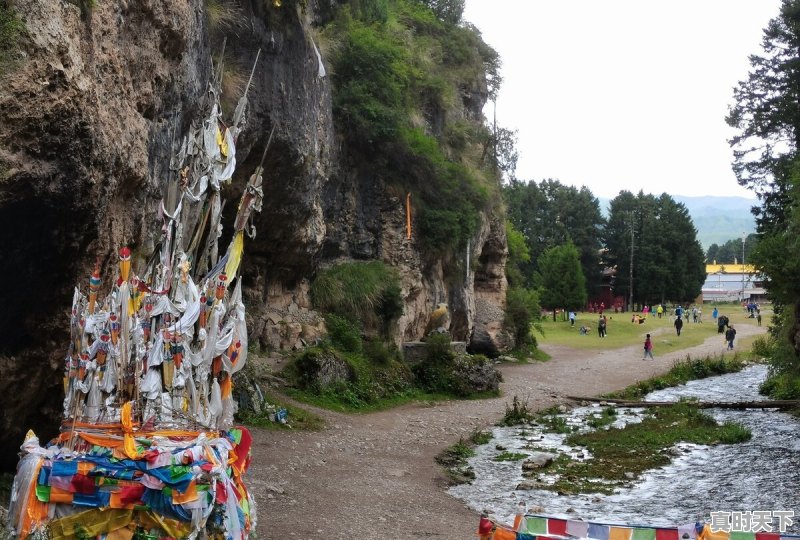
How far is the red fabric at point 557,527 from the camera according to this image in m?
8.29

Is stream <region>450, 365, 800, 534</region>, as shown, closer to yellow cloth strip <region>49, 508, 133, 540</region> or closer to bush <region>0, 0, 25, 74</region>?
yellow cloth strip <region>49, 508, 133, 540</region>

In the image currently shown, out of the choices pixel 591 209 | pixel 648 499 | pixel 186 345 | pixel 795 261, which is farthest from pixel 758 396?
pixel 591 209

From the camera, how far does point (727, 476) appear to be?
59.2 feet

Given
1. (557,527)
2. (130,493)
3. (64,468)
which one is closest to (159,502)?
(130,493)

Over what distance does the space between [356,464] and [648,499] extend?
19.7 feet

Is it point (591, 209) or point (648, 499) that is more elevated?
point (591, 209)

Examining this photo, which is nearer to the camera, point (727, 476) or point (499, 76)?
point (727, 476)

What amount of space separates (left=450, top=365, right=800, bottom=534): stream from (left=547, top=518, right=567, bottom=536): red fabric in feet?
15.5

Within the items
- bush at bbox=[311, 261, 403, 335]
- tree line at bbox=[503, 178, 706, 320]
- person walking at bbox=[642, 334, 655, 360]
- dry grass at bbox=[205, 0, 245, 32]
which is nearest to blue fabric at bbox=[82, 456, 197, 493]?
dry grass at bbox=[205, 0, 245, 32]

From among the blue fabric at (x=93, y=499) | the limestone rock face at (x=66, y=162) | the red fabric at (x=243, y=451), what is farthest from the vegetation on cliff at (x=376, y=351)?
the blue fabric at (x=93, y=499)

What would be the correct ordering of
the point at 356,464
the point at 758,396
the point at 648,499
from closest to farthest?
the point at 648,499 < the point at 356,464 < the point at 758,396

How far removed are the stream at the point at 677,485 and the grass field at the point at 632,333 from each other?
22269 mm

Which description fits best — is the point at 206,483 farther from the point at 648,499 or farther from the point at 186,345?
the point at 648,499

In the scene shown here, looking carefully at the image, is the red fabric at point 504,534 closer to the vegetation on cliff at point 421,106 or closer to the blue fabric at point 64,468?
the blue fabric at point 64,468
